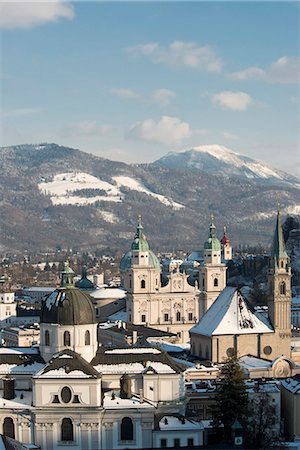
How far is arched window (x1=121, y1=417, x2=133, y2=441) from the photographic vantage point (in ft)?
131

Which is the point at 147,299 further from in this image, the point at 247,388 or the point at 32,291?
the point at 32,291

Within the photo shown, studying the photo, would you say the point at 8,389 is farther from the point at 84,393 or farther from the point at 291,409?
the point at 291,409

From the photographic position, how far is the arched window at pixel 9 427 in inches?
1566

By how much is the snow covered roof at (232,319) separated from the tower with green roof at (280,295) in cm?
56

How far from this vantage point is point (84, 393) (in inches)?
1566

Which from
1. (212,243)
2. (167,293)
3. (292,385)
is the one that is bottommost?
(292,385)

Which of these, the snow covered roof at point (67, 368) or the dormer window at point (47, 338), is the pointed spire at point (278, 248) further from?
the snow covered roof at point (67, 368)

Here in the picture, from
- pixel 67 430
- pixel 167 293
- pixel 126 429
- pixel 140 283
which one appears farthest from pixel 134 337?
pixel 67 430

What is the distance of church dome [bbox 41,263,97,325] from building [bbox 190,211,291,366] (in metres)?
10.3

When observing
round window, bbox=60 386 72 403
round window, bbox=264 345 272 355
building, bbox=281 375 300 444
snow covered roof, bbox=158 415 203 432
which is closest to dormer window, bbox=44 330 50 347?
round window, bbox=60 386 72 403

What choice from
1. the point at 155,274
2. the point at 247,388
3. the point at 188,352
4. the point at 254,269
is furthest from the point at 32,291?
the point at 247,388

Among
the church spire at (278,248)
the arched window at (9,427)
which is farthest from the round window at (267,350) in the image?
the arched window at (9,427)

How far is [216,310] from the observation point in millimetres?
52250

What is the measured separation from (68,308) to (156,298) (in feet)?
96.0
